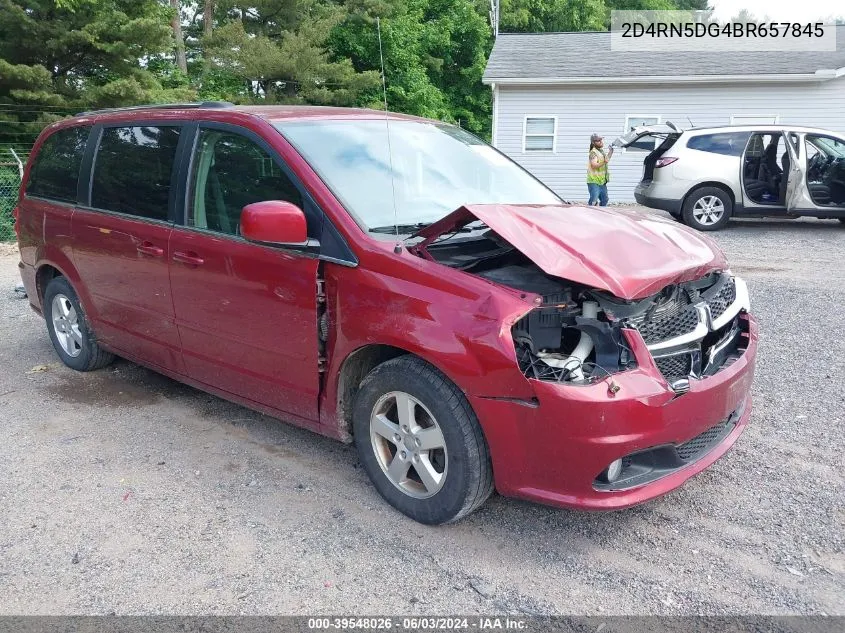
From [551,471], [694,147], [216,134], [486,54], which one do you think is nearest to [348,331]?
[551,471]

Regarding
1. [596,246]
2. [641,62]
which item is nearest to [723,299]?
[596,246]

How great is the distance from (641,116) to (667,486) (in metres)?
16.4

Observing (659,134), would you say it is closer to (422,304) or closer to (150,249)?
(150,249)

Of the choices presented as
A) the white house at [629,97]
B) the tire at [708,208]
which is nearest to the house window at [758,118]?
the white house at [629,97]

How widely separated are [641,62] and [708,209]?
7643 millimetres

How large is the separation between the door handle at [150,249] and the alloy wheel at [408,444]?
1.71 metres

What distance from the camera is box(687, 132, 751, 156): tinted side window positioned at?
11742 millimetres

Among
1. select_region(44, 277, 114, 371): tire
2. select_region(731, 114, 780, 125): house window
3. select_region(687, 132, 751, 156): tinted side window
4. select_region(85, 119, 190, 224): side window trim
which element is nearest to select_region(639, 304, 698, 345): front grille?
select_region(85, 119, 190, 224): side window trim

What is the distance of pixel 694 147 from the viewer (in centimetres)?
1181

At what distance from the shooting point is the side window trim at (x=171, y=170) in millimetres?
3990

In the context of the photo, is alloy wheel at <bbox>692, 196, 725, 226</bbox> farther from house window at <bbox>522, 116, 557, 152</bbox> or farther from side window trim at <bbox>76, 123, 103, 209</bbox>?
side window trim at <bbox>76, 123, 103, 209</bbox>

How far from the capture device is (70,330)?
5.28m

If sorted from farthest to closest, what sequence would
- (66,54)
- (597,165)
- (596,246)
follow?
(66,54) → (597,165) → (596,246)

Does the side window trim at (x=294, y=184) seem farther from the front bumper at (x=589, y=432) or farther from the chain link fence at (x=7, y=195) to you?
the chain link fence at (x=7, y=195)
